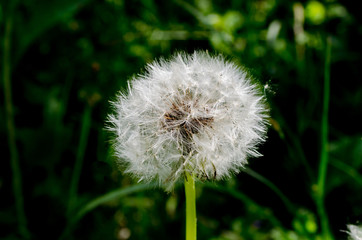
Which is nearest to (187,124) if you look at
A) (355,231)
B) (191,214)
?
(191,214)

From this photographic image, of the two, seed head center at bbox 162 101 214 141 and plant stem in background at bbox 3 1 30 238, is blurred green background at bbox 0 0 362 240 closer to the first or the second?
plant stem in background at bbox 3 1 30 238

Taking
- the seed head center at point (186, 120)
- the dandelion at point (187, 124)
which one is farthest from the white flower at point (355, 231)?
the seed head center at point (186, 120)

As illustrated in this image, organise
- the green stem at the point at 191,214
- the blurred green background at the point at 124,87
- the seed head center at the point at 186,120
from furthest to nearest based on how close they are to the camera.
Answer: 1. the blurred green background at the point at 124,87
2. the seed head center at the point at 186,120
3. the green stem at the point at 191,214

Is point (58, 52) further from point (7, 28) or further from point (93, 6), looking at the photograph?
point (7, 28)

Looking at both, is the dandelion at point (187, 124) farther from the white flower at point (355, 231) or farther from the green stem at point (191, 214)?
the white flower at point (355, 231)

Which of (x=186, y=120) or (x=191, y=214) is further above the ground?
(x=186, y=120)

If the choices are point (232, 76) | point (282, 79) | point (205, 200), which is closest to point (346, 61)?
point (282, 79)

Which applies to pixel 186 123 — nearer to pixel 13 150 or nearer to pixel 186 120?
pixel 186 120

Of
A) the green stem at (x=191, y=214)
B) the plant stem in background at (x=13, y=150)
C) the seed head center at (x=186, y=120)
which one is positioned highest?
the plant stem in background at (x=13, y=150)
